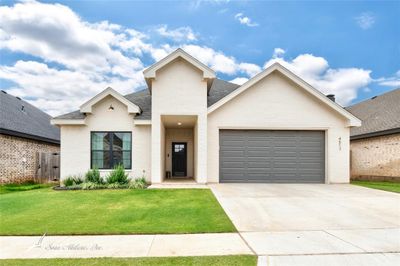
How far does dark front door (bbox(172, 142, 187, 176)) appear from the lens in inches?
667

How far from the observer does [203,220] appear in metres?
6.15

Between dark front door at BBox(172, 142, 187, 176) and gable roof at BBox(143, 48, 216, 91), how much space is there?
5897mm

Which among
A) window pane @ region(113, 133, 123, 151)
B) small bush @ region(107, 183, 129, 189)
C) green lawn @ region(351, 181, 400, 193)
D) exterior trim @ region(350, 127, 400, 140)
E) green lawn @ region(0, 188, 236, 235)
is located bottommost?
green lawn @ region(351, 181, 400, 193)

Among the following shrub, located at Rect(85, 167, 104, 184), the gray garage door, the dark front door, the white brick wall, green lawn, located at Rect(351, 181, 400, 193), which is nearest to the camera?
green lawn, located at Rect(351, 181, 400, 193)

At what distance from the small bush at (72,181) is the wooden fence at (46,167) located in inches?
164

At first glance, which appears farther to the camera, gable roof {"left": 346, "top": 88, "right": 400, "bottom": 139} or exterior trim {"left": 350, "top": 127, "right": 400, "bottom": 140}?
gable roof {"left": 346, "top": 88, "right": 400, "bottom": 139}

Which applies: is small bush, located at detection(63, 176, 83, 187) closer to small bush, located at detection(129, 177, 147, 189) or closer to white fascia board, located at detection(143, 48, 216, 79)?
small bush, located at detection(129, 177, 147, 189)

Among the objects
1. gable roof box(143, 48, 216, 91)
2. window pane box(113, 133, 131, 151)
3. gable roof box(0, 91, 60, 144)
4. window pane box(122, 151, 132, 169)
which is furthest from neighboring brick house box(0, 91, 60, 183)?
gable roof box(143, 48, 216, 91)

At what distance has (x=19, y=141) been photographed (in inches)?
591

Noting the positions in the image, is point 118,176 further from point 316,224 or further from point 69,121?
point 316,224

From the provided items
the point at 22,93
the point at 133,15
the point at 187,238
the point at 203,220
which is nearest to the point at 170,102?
the point at 133,15

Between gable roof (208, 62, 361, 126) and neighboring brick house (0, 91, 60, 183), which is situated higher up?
gable roof (208, 62, 361, 126)

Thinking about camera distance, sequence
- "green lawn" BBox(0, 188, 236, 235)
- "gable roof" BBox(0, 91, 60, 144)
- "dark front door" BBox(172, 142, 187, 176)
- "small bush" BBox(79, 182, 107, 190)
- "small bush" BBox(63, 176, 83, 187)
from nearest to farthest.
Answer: "green lawn" BBox(0, 188, 236, 235) < "small bush" BBox(79, 182, 107, 190) < "small bush" BBox(63, 176, 83, 187) < "gable roof" BBox(0, 91, 60, 144) < "dark front door" BBox(172, 142, 187, 176)

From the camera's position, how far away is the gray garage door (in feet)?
43.4
